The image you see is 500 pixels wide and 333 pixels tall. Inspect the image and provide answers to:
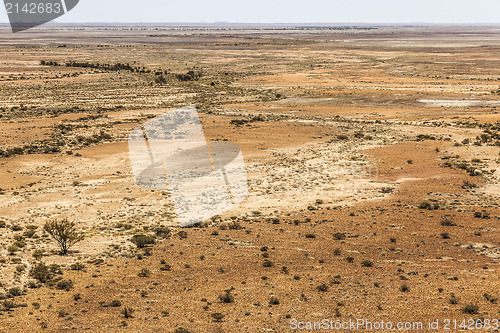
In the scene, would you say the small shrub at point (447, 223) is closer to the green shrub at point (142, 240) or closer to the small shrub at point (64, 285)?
the green shrub at point (142, 240)

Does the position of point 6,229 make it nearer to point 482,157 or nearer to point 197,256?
point 197,256

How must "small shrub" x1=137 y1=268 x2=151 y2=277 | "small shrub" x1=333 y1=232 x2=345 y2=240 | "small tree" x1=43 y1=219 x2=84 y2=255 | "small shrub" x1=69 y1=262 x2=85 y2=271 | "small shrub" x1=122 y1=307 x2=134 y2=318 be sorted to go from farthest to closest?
"small shrub" x1=333 y1=232 x2=345 y2=240, "small tree" x1=43 y1=219 x2=84 y2=255, "small shrub" x1=69 y1=262 x2=85 y2=271, "small shrub" x1=137 y1=268 x2=151 y2=277, "small shrub" x1=122 y1=307 x2=134 y2=318

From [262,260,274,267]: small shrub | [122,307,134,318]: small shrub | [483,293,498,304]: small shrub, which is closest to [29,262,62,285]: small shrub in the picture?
[122,307,134,318]: small shrub

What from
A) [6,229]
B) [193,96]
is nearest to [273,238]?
[6,229]

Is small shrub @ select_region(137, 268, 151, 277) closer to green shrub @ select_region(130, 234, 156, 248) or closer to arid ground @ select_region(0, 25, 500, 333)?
arid ground @ select_region(0, 25, 500, 333)

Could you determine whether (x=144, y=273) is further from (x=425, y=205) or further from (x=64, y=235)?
(x=425, y=205)

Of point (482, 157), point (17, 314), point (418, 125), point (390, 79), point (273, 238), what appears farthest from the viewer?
point (390, 79)

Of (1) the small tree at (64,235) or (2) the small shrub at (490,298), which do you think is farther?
(1) the small tree at (64,235)

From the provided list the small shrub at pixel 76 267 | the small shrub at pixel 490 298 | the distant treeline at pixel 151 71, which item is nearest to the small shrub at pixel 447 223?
the small shrub at pixel 490 298
